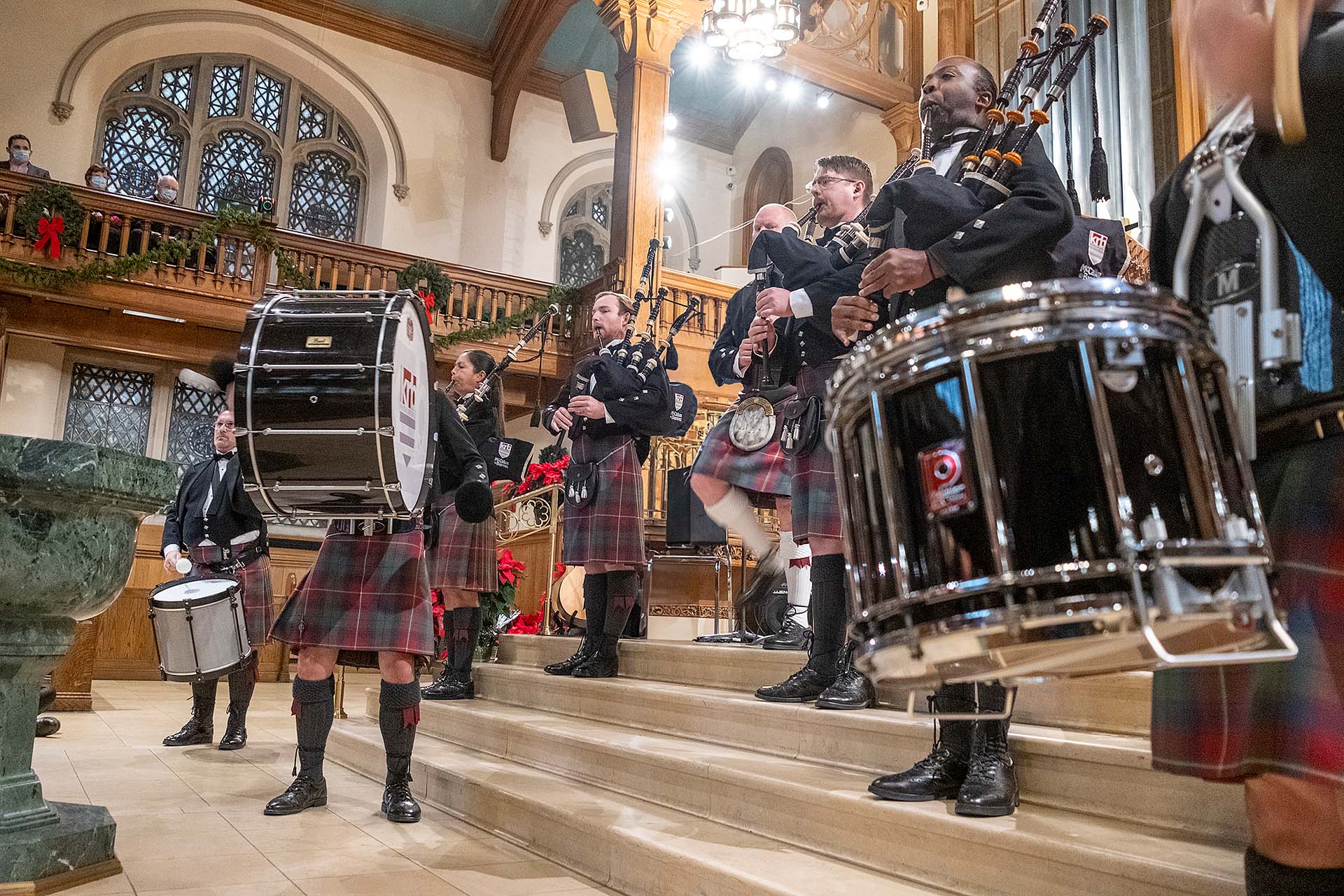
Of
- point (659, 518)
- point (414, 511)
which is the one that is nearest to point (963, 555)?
point (414, 511)

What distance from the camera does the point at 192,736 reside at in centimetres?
489

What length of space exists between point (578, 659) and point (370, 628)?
4.84 ft

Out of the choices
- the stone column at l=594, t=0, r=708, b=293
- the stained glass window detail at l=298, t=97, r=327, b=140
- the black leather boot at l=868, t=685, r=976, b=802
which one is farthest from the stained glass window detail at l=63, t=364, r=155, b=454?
the black leather boot at l=868, t=685, r=976, b=802

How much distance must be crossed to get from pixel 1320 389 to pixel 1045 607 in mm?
331

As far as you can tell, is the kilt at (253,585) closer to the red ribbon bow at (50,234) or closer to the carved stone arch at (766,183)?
the red ribbon bow at (50,234)

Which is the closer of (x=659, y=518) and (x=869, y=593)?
(x=869, y=593)

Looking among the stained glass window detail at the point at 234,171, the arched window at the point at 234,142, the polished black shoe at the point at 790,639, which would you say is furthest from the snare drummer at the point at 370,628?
the stained glass window detail at the point at 234,171

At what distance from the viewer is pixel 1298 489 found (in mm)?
→ 945

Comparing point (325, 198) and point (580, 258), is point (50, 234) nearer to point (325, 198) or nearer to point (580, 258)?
point (325, 198)

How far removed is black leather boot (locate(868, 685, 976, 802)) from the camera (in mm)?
2127

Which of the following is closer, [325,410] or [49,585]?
[49,585]

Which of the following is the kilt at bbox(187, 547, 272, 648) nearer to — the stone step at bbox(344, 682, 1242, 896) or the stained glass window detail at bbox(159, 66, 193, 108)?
the stone step at bbox(344, 682, 1242, 896)

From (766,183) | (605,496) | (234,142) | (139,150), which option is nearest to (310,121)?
(234,142)

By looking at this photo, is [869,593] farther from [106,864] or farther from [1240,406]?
[106,864]
